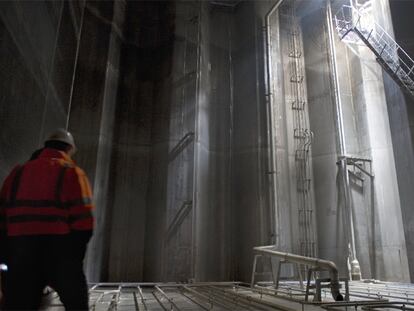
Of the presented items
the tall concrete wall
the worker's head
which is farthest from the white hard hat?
the tall concrete wall

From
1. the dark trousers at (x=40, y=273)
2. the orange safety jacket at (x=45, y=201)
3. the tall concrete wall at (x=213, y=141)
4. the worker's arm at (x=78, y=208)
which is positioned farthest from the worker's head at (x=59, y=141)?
the tall concrete wall at (x=213, y=141)

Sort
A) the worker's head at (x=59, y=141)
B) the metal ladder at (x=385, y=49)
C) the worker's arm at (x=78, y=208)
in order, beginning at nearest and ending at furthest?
the worker's arm at (x=78, y=208), the worker's head at (x=59, y=141), the metal ladder at (x=385, y=49)

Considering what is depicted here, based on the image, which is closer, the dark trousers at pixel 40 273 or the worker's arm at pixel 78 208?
the dark trousers at pixel 40 273

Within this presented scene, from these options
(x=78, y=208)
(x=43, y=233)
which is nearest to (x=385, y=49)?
(x=78, y=208)

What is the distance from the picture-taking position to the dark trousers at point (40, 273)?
2492 millimetres

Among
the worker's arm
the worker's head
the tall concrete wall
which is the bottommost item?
the worker's arm

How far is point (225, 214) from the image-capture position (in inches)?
476

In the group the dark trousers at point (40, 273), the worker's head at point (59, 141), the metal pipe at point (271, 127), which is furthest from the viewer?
the metal pipe at point (271, 127)

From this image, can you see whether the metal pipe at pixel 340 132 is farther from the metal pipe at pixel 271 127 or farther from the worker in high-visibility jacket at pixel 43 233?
the worker in high-visibility jacket at pixel 43 233

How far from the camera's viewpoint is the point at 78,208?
8.61 feet

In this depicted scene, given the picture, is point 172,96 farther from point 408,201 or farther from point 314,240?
point 408,201

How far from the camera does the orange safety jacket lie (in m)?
2.55

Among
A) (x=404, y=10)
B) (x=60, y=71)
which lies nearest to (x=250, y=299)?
(x=60, y=71)

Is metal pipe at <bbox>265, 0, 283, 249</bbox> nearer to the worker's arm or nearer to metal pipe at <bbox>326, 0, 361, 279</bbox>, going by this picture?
metal pipe at <bbox>326, 0, 361, 279</bbox>
